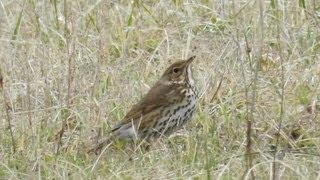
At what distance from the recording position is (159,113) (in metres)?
7.13

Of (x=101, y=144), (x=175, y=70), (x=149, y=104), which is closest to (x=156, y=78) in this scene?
(x=175, y=70)

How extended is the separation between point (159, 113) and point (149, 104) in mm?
79

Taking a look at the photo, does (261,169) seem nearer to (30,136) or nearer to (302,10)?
(30,136)

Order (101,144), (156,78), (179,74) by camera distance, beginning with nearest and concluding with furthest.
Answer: (101,144) → (179,74) → (156,78)

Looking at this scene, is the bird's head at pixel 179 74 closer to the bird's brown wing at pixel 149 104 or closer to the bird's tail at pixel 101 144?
the bird's brown wing at pixel 149 104

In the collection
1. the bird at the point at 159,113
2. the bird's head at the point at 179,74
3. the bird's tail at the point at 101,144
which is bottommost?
the bird's tail at the point at 101,144

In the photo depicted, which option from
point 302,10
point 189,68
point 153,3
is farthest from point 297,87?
point 153,3

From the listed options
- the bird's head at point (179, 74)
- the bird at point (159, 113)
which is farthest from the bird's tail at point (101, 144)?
the bird's head at point (179, 74)

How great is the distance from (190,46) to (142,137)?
1457mm

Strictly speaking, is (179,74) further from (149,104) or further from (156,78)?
(156,78)

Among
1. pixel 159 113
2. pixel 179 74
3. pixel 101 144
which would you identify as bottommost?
pixel 101 144

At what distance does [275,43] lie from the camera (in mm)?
8453

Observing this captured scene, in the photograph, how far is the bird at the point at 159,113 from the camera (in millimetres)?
7047

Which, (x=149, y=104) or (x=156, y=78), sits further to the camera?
(x=156, y=78)
